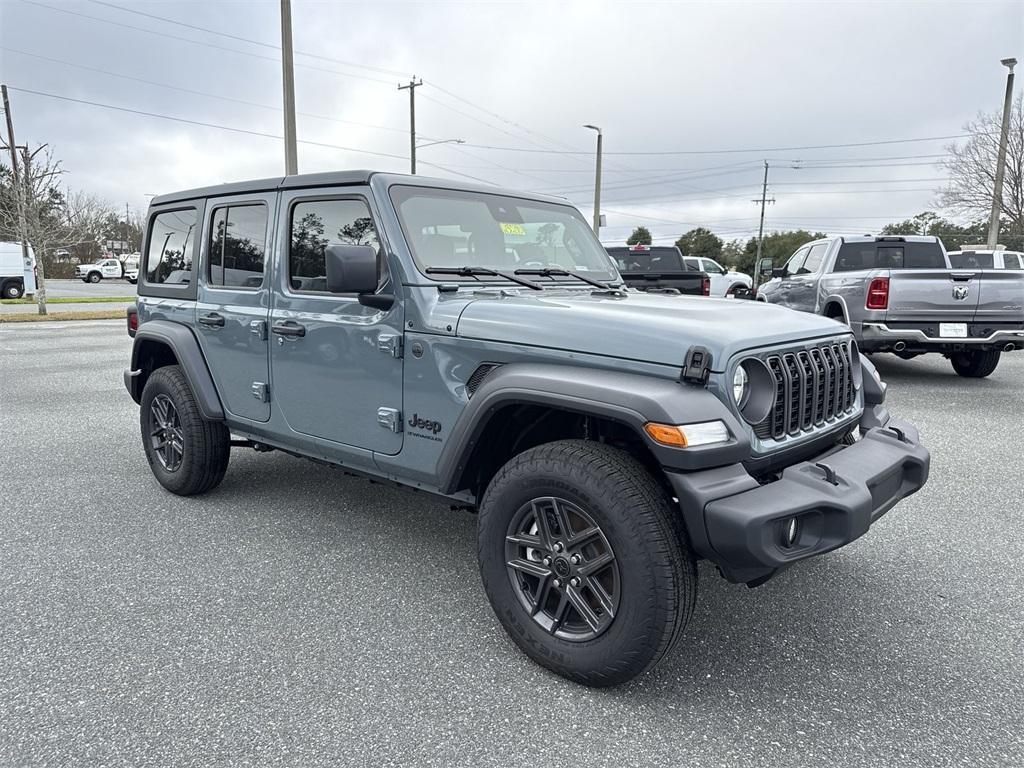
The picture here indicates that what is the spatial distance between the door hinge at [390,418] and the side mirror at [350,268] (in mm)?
568

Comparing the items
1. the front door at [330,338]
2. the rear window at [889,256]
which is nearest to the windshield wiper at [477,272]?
the front door at [330,338]

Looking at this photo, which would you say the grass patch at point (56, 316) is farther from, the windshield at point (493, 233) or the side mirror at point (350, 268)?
the side mirror at point (350, 268)

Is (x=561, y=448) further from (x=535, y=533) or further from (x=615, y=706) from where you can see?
(x=615, y=706)

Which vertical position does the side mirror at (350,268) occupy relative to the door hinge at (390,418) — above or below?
above

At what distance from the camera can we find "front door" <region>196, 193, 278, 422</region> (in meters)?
3.90

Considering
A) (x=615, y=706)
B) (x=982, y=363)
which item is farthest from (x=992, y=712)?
(x=982, y=363)

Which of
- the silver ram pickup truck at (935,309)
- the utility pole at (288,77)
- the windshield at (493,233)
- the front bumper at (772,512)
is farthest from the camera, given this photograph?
the utility pole at (288,77)

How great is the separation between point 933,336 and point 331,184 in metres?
7.30

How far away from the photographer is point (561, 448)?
259 cm

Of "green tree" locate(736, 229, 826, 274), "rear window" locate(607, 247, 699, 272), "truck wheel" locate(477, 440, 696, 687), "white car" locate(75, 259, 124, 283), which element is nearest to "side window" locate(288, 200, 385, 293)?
"truck wheel" locate(477, 440, 696, 687)

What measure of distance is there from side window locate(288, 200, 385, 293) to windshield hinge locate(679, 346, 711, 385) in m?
1.61

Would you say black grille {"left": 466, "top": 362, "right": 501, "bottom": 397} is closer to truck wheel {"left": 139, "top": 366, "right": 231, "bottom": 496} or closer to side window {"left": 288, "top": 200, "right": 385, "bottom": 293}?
side window {"left": 288, "top": 200, "right": 385, "bottom": 293}

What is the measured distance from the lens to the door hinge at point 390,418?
3.20 meters

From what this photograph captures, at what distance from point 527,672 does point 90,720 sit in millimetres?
1469
